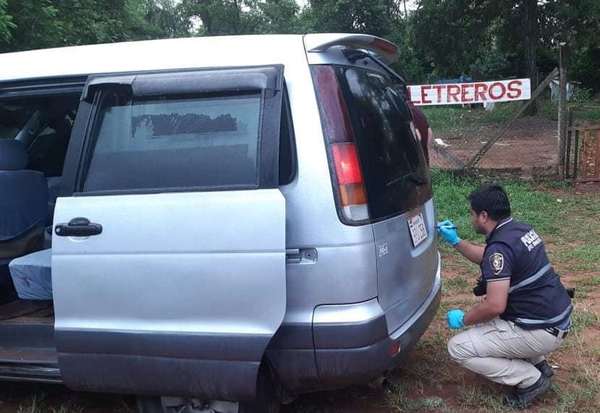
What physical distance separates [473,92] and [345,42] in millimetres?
6214

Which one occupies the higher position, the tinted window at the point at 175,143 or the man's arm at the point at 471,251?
the tinted window at the point at 175,143

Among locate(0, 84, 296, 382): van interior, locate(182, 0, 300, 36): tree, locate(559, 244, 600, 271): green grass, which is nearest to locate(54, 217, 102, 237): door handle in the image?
locate(0, 84, 296, 382): van interior

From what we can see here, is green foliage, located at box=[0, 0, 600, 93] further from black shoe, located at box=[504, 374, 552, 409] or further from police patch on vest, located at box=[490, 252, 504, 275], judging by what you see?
black shoe, located at box=[504, 374, 552, 409]

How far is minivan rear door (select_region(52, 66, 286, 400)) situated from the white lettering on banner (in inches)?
234

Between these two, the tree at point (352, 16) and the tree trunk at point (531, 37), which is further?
the tree at point (352, 16)

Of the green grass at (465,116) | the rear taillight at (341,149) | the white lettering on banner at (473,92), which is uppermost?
the rear taillight at (341,149)

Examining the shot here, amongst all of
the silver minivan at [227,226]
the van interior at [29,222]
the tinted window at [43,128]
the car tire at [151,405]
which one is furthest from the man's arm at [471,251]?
the tinted window at [43,128]

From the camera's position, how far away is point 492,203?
10.9 feet

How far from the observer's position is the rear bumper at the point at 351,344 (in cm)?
265

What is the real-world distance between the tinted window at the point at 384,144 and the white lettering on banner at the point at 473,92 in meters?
5.08

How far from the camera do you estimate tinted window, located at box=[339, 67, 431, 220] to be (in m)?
2.79

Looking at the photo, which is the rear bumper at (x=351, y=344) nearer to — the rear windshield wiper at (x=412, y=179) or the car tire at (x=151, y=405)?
the rear windshield wiper at (x=412, y=179)

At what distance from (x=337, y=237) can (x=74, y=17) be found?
1277cm

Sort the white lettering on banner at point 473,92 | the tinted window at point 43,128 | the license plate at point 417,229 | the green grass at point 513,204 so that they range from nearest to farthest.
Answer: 1. the license plate at point 417,229
2. the tinted window at point 43,128
3. the green grass at point 513,204
4. the white lettering on banner at point 473,92
